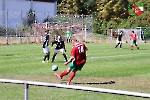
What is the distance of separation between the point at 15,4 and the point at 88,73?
4429 cm

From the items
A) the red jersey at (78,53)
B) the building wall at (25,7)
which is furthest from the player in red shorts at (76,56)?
the building wall at (25,7)

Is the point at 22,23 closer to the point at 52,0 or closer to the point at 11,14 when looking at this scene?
the point at 11,14

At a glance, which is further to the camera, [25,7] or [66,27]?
[25,7]

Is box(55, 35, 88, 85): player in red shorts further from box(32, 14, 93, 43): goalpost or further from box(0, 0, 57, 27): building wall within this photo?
box(0, 0, 57, 27): building wall

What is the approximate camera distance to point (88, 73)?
18.8 meters

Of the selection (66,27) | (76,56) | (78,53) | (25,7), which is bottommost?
(76,56)

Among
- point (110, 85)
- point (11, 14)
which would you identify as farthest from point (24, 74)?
point (11, 14)

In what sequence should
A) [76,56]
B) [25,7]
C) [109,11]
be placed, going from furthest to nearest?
[109,11] → [25,7] → [76,56]

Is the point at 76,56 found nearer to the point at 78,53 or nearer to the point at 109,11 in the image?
the point at 78,53

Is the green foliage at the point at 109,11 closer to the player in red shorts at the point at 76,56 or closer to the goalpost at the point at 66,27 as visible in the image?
the goalpost at the point at 66,27

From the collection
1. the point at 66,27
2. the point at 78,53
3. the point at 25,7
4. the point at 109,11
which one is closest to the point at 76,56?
the point at 78,53

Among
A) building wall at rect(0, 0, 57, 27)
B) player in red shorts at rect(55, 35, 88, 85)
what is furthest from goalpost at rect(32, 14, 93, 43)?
player in red shorts at rect(55, 35, 88, 85)

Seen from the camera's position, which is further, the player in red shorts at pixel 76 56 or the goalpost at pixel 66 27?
the goalpost at pixel 66 27

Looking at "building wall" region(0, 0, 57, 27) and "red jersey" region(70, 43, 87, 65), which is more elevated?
"building wall" region(0, 0, 57, 27)
